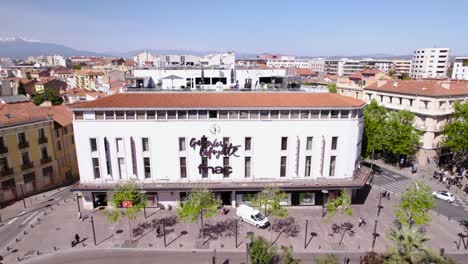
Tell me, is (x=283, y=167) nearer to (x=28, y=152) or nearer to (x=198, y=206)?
(x=198, y=206)

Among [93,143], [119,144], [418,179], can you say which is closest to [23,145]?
[93,143]

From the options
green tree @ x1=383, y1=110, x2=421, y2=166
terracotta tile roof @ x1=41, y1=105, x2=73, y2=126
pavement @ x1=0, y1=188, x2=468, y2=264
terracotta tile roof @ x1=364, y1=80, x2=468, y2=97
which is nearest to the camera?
A: pavement @ x1=0, y1=188, x2=468, y2=264

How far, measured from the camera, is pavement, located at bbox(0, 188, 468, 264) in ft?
111

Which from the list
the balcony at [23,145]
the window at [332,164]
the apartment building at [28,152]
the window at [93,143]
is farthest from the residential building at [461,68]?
the balcony at [23,145]

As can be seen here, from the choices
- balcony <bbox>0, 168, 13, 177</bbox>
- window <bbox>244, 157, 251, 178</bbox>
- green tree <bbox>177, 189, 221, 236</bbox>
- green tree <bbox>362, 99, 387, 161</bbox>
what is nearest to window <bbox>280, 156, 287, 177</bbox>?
window <bbox>244, 157, 251, 178</bbox>

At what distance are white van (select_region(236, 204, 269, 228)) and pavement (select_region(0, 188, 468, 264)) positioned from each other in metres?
0.82

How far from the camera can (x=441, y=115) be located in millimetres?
58719

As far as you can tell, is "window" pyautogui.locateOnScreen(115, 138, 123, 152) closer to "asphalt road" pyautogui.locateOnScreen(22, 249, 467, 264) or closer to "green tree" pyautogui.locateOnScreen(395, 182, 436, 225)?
"asphalt road" pyautogui.locateOnScreen(22, 249, 467, 264)

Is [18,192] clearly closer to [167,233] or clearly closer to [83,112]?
[83,112]

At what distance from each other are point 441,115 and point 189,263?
5708 centimetres

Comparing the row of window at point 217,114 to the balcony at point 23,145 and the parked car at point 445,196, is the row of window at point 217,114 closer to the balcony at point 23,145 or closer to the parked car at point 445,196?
the balcony at point 23,145

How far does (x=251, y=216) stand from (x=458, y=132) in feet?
148

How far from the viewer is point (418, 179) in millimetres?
54750

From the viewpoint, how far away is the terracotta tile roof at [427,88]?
5977cm
